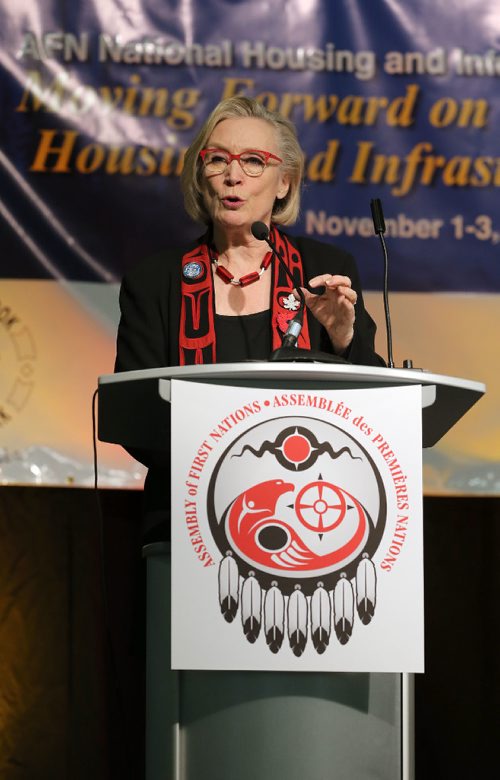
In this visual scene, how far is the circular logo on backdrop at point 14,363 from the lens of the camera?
11.5ft

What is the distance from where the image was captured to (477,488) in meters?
3.49

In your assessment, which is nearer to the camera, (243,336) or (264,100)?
(243,336)

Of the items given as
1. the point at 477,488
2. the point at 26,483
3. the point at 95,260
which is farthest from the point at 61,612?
the point at 477,488

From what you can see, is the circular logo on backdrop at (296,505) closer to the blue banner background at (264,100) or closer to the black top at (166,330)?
the black top at (166,330)

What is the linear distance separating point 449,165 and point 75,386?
4.24ft

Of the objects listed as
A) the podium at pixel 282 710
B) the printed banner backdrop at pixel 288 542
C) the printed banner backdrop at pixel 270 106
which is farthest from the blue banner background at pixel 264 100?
the printed banner backdrop at pixel 288 542

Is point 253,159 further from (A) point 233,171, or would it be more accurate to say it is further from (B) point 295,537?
(B) point 295,537

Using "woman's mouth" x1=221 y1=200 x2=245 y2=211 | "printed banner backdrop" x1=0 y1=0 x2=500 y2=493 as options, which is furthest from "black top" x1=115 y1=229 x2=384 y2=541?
"printed banner backdrop" x1=0 y1=0 x2=500 y2=493

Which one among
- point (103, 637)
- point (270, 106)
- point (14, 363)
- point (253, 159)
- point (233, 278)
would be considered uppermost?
point (270, 106)

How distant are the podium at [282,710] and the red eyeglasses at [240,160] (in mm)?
848

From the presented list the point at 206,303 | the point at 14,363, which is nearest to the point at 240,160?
the point at 206,303

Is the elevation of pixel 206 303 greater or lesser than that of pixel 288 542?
greater

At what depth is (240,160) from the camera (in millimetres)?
2668

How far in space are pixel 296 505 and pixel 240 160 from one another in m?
1.06
